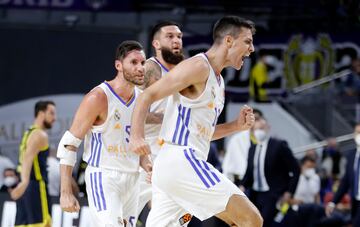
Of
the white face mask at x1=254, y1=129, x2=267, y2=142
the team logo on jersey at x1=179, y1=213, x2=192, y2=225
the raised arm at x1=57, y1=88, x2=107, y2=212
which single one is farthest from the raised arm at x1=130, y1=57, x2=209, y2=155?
the white face mask at x1=254, y1=129, x2=267, y2=142

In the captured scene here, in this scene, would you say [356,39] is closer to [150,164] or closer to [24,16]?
[24,16]

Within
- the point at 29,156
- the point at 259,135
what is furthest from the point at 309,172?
the point at 29,156

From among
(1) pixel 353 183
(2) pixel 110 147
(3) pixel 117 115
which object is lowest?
(1) pixel 353 183

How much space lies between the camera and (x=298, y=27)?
21812mm

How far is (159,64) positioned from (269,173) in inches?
172

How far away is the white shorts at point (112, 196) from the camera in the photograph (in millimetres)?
7938

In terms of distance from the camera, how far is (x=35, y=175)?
11.3 metres

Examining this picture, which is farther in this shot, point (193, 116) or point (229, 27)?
point (229, 27)

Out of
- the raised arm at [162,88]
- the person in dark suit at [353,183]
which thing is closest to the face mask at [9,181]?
the person in dark suit at [353,183]

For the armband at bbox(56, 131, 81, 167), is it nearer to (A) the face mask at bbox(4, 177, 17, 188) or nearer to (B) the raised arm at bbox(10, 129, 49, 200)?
(B) the raised arm at bbox(10, 129, 49, 200)

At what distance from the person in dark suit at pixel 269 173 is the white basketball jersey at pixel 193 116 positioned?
19.3 ft

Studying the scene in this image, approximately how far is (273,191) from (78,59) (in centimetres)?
895

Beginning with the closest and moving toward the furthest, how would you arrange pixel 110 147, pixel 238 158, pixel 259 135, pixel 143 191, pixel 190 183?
1. pixel 190 183
2. pixel 110 147
3. pixel 143 191
4. pixel 259 135
5. pixel 238 158

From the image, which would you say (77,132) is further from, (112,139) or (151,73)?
(151,73)
